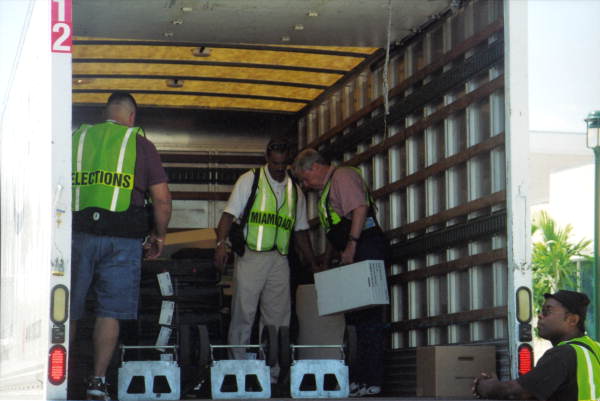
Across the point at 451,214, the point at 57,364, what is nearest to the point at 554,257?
the point at 451,214

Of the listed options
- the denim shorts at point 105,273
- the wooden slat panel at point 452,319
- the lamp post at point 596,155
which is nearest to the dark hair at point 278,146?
the wooden slat panel at point 452,319

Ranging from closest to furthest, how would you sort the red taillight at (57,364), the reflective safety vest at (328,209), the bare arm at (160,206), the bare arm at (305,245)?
the red taillight at (57,364) < the bare arm at (160,206) < the reflective safety vest at (328,209) < the bare arm at (305,245)

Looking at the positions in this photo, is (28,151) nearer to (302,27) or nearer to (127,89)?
(302,27)

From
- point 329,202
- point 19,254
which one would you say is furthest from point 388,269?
point 19,254

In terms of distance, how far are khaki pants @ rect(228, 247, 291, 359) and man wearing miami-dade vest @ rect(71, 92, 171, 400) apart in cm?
157

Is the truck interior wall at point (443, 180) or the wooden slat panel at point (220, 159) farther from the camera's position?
the wooden slat panel at point (220, 159)

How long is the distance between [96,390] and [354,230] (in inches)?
88.1

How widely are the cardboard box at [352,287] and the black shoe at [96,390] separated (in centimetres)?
181

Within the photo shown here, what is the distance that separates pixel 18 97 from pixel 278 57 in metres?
2.82

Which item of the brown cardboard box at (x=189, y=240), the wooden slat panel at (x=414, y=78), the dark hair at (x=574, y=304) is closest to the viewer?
the dark hair at (x=574, y=304)

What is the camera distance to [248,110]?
10.4 meters

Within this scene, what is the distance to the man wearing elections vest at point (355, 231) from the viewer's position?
7.19m

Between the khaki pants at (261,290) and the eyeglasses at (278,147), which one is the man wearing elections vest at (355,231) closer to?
the eyeglasses at (278,147)

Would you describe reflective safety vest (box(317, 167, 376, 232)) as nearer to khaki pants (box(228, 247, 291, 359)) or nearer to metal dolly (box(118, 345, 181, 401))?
khaki pants (box(228, 247, 291, 359))
